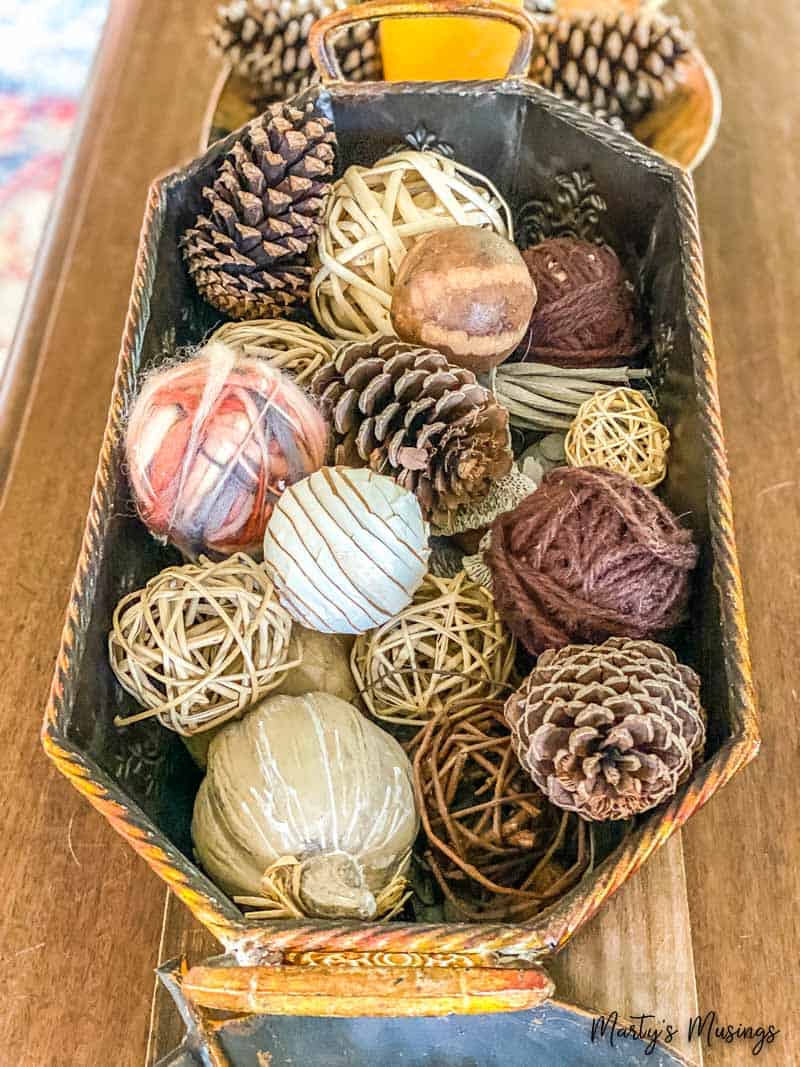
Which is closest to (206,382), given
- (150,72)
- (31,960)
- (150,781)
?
(150,781)

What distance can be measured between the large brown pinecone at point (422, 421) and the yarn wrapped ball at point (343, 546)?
0.09ft

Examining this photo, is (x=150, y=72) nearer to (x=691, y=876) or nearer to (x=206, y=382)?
(x=206, y=382)

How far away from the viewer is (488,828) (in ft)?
1.80

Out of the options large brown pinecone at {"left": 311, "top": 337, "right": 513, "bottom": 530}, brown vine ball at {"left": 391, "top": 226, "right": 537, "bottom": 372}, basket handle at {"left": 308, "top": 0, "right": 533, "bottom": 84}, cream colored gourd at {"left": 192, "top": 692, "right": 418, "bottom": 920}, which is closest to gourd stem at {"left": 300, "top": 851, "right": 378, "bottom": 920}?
cream colored gourd at {"left": 192, "top": 692, "right": 418, "bottom": 920}

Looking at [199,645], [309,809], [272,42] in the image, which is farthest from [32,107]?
[309,809]

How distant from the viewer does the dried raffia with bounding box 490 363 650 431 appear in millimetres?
673

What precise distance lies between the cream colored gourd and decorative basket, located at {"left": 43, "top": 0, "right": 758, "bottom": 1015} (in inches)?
1.6

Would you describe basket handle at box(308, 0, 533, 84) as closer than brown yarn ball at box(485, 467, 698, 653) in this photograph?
No

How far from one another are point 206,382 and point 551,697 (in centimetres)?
27

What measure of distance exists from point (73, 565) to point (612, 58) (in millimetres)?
623

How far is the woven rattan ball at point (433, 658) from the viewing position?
0.59 m

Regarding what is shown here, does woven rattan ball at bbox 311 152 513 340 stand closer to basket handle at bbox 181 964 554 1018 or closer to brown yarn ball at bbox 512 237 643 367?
brown yarn ball at bbox 512 237 643 367

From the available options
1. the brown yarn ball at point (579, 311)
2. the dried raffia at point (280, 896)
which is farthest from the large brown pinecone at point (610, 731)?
the brown yarn ball at point (579, 311)

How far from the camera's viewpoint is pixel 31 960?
24.2 inches
